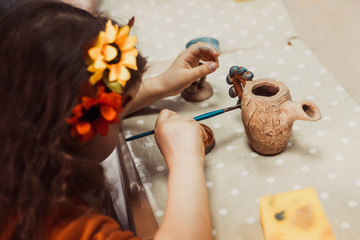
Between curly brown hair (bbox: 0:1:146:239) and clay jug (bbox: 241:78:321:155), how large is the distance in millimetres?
308

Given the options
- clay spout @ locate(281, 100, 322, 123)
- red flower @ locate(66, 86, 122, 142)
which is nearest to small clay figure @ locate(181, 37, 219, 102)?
clay spout @ locate(281, 100, 322, 123)

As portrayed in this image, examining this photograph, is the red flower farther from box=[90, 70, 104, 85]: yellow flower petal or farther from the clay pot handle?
the clay pot handle

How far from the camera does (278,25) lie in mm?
1154

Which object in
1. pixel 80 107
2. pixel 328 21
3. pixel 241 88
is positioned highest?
pixel 80 107

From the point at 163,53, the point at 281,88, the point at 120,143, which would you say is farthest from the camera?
the point at 163,53

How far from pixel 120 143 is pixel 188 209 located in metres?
0.31

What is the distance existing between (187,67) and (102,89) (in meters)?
0.36

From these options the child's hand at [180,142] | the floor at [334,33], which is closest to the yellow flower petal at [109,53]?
the child's hand at [180,142]

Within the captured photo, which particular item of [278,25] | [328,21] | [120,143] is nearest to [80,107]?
[120,143]

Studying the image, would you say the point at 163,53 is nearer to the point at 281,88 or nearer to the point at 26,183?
the point at 281,88

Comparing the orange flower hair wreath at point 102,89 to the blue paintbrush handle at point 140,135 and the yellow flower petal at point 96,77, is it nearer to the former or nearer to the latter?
the yellow flower petal at point 96,77

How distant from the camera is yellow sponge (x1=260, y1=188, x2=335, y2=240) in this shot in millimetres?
626

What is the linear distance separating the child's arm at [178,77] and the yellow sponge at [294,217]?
32 centimetres

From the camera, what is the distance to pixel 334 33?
47.5 inches
